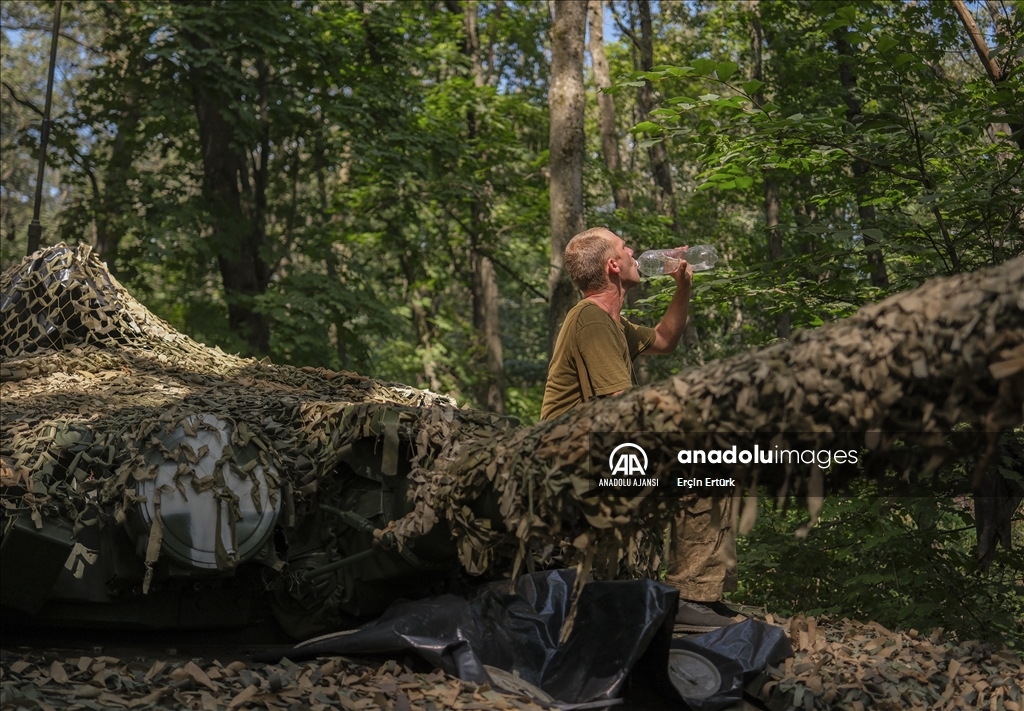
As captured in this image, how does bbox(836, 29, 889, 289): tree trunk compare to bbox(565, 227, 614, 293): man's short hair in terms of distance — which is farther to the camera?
bbox(836, 29, 889, 289): tree trunk

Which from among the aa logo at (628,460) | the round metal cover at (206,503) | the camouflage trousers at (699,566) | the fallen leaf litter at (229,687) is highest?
the aa logo at (628,460)

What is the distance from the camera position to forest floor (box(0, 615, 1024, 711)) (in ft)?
11.4

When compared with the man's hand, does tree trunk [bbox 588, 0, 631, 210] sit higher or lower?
higher

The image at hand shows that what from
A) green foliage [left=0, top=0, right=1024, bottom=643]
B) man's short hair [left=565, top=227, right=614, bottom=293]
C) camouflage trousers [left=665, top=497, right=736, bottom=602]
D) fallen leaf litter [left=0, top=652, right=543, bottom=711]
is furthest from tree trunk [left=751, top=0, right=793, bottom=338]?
fallen leaf litter [left=0, top=652, right=543, bottom=711]

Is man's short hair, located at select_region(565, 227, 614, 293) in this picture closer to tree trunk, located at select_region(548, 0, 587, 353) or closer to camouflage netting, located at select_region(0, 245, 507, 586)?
camouflage netting, located at select_region(0, 245, 507, 586)

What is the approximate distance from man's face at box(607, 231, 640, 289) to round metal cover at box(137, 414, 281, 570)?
1.87 m

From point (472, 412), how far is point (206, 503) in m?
1.23

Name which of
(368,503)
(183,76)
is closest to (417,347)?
(183,76)

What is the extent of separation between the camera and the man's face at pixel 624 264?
4.62 meters

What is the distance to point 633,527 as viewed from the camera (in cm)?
349

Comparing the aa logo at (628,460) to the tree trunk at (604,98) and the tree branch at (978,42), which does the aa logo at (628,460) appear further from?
the tree trunk at (604,98)

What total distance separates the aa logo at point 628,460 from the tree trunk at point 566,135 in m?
5.41

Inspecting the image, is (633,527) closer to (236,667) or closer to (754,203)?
(236,667)

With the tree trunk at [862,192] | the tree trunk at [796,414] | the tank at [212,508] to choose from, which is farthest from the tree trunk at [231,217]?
the tree trunk at [796,414]
